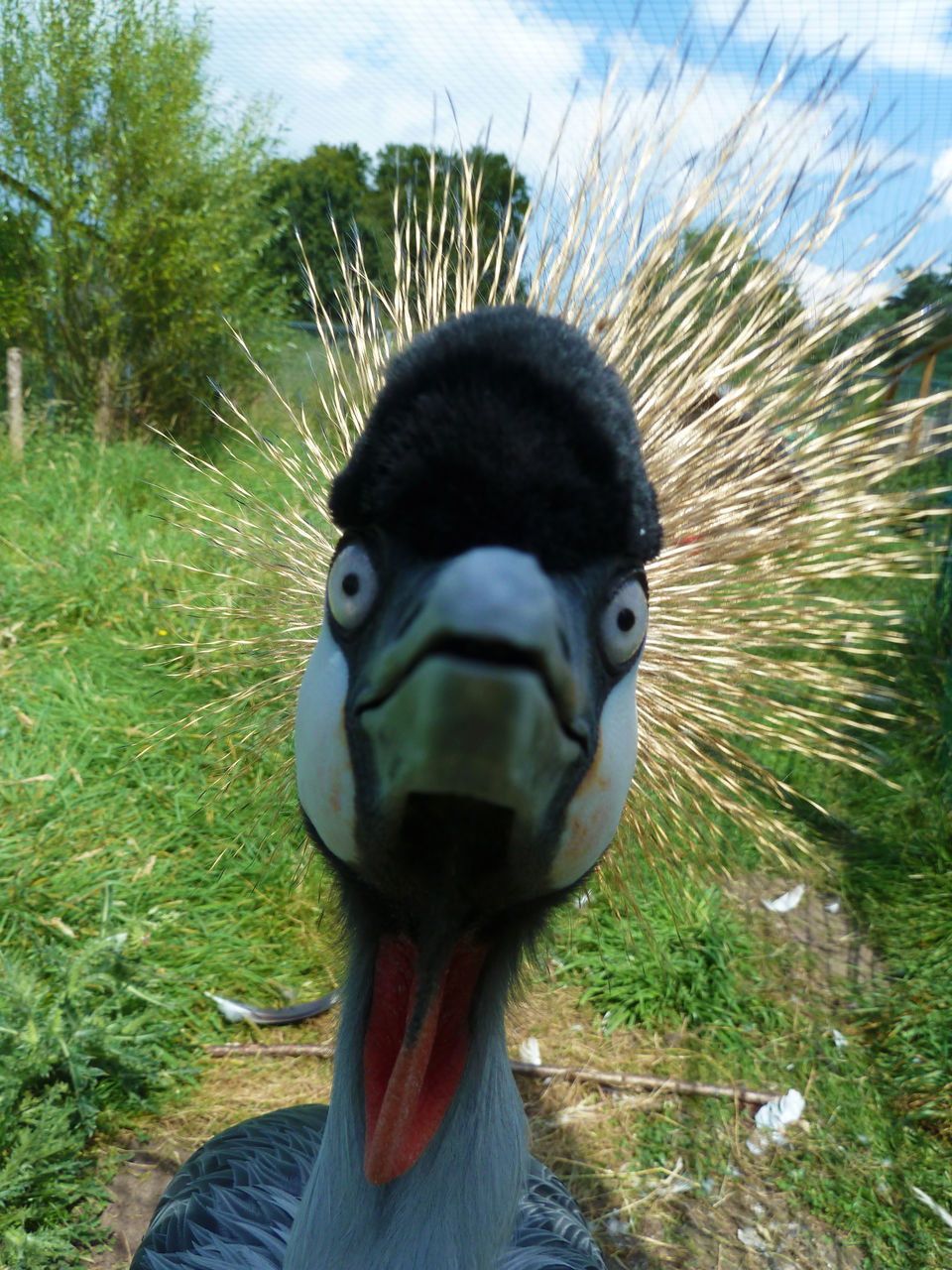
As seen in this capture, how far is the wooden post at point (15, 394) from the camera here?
16.6 feet

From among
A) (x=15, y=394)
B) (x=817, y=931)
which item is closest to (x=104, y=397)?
(x=15, y=394)

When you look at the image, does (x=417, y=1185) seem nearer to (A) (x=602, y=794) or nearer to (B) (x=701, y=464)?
(A) (x=602, y=794)

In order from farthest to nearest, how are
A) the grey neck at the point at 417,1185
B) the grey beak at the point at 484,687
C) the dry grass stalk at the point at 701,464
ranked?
the dry grass stalk at the point at 701,464, the grey neck at the point at 417,1185, the grey beak at the point at 484,687

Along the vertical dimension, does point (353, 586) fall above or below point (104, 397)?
below

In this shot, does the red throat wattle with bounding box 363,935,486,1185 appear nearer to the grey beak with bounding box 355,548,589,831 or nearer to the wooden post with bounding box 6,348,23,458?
the grey beak with bounding box 355,548,589,831

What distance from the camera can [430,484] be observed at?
0.49 meters

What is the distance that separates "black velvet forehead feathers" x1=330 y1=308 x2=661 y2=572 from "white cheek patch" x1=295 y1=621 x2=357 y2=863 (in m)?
0.11

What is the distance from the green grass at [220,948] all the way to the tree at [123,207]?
3818 millimetres

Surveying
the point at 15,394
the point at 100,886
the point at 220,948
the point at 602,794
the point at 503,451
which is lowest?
the point at 220,948

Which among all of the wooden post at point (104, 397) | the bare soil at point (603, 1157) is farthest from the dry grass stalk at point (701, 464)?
the wooden post at point (104, 397)

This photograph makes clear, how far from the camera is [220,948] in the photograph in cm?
208

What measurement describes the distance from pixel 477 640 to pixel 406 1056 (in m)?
0.38

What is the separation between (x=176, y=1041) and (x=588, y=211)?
198 cm

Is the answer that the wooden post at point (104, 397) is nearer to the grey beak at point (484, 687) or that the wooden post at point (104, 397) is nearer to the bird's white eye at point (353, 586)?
the bird's white eye at point (353, 586)
